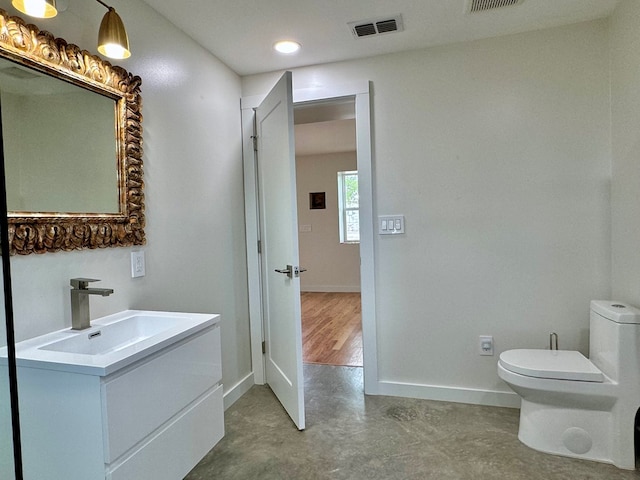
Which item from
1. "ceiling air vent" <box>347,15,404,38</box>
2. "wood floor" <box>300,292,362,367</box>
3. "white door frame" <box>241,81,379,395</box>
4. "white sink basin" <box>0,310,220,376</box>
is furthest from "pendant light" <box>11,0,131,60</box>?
"wood floor" <box>300,292,362,367</box>

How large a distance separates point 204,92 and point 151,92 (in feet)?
1.66

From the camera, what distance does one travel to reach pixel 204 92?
2408 mm

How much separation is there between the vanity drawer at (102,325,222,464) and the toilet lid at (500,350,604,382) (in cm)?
151

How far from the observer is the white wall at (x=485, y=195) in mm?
2271

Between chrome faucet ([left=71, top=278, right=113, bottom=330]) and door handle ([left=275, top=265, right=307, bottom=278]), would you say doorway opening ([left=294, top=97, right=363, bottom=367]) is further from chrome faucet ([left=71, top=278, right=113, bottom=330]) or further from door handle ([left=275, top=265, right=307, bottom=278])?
chrome faucet ([left=71, top=278, right=113, bottom=330])

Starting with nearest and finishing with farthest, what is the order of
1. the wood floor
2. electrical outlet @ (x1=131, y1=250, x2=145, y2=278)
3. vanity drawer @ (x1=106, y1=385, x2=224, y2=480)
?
vanity drawer @ (x1=106, y1=385, x2=224, y2=480) → electrical outlet @ (x1=131, y1=250, x2=145, y2=278) → the wood floor

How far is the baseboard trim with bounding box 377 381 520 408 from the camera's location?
96.3 inches

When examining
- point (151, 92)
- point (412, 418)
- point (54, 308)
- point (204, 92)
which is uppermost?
point (204, 92)

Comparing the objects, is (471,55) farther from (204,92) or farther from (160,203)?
(160,203)

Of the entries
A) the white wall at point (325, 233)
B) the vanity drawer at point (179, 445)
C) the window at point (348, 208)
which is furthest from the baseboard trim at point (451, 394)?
the window at point (348, 208)

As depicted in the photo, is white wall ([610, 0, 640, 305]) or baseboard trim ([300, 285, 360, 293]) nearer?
white wall ([610, 0, 640, 305])

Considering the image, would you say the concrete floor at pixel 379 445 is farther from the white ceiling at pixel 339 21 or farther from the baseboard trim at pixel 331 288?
the baseboard trim at pixel 331 288

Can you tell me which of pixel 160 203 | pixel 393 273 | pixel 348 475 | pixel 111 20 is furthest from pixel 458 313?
pixel 111 20

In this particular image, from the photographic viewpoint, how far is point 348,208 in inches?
264
